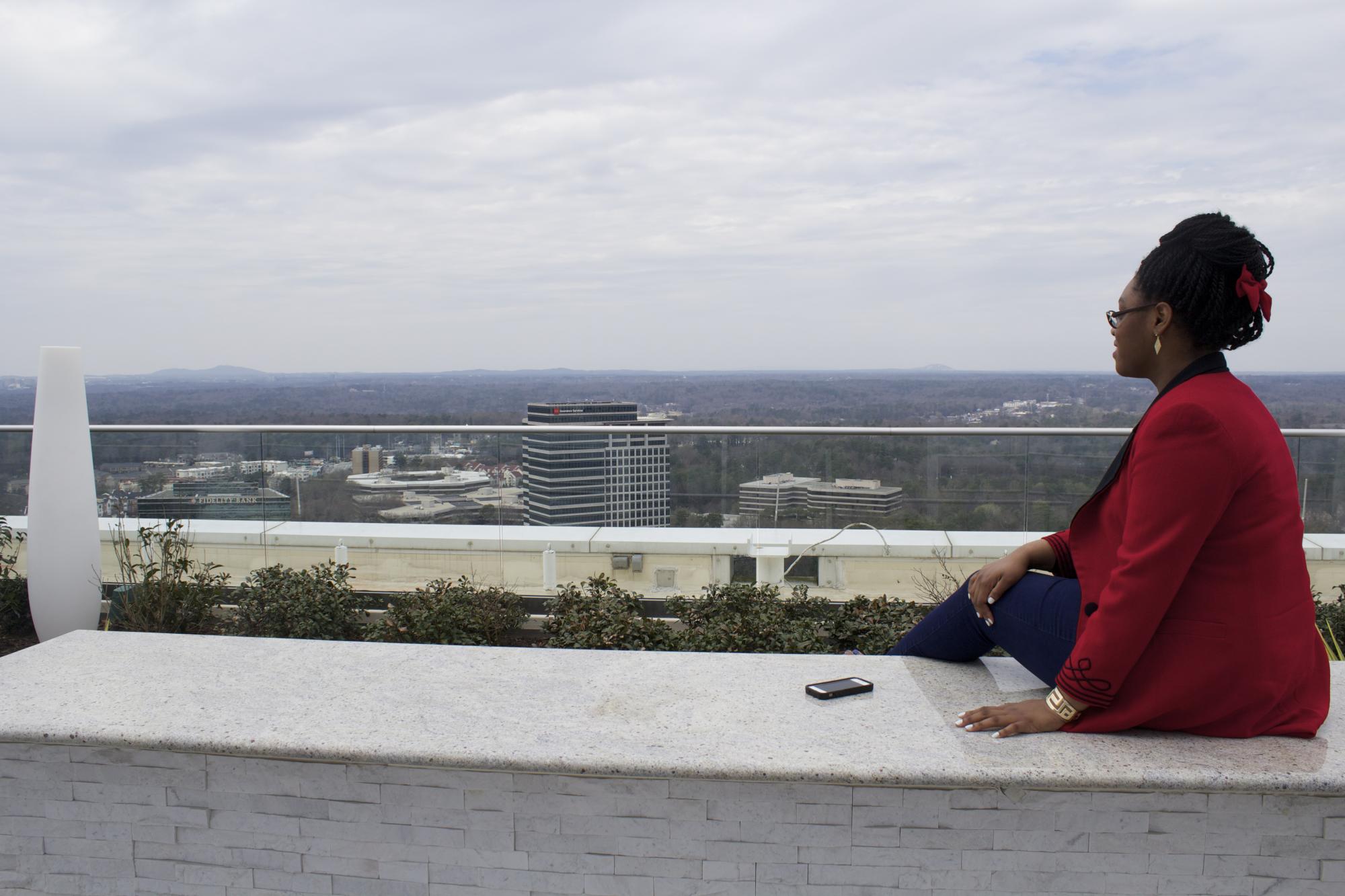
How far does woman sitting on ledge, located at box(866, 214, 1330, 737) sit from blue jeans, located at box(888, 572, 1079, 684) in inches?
0.4

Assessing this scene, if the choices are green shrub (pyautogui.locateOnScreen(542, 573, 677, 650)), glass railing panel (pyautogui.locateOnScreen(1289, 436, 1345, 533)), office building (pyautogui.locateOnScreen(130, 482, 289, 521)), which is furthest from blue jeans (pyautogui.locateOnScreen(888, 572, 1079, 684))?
office building (pyautogui.locateOnScreen(130, 482, 289, 521))

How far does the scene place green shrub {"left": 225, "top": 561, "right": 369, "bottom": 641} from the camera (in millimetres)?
4215

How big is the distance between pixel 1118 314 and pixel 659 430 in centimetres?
327

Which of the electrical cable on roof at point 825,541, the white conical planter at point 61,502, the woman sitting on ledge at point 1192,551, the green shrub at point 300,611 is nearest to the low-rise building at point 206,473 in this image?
the white conical planter at point 61,502

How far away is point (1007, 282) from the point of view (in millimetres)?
11328

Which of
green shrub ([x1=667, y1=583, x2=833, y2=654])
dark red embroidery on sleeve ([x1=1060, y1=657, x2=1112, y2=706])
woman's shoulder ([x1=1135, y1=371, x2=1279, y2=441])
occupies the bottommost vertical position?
green shrub ([x1=667, y1=583, x2=833, y2=654])

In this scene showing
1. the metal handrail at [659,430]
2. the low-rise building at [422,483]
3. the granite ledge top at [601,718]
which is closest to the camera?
the granite ledge top at [601,718]

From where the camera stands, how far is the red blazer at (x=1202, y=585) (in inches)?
59.4

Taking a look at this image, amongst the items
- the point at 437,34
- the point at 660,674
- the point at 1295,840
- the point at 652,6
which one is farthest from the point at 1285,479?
the point at 437,34

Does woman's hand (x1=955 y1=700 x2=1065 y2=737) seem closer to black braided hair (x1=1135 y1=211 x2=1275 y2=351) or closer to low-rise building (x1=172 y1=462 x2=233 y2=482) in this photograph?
black braided hair (x1=1135 y1=211 x2=1275 y2=351)

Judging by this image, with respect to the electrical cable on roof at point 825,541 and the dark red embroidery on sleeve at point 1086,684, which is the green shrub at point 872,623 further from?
the dark red embroidery on sleeve at point 1086,684

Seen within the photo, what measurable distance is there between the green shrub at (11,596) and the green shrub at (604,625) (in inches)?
118

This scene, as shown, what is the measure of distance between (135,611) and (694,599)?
2777mm

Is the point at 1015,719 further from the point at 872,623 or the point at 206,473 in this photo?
the point at 206,473
